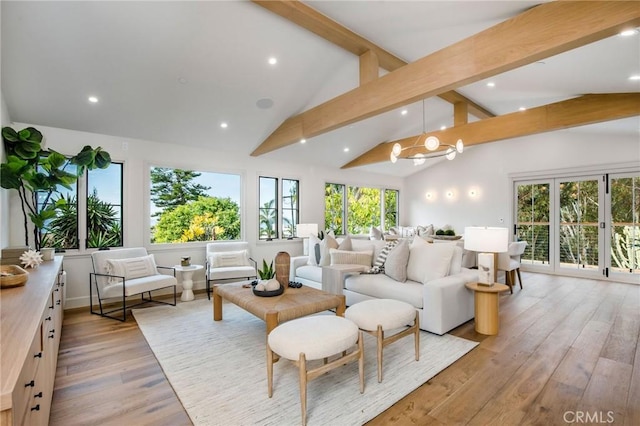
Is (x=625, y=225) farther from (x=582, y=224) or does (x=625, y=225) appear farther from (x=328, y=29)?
(x=328, y=29)

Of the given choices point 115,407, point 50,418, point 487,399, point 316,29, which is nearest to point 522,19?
point 316,29

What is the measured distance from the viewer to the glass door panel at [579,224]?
6.24 meters

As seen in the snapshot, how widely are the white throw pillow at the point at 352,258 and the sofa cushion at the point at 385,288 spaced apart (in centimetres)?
26

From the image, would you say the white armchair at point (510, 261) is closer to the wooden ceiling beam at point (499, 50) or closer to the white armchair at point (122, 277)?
the wooden ceiling beam at point (499, 50)

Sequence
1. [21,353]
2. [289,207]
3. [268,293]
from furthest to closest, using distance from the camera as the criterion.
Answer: [289,207], [268,293], [21,353]

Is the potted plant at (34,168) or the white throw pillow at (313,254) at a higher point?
the potted plant at (34,168)

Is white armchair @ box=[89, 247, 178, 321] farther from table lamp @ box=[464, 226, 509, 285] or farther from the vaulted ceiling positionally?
table lamp @ box=[464, 226, 509, 285]

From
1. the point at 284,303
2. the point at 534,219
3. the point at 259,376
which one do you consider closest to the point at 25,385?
the point at 259,376

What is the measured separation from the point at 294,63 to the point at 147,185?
3.04 m

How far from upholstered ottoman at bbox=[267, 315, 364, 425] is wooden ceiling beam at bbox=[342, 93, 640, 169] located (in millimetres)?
4416

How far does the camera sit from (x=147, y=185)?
489cm

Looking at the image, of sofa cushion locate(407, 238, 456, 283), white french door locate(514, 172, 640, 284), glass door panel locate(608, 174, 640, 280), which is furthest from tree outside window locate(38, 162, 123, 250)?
glass door panel locate(608, 174, 640, 280)

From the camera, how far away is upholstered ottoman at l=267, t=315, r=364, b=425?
1914 mm

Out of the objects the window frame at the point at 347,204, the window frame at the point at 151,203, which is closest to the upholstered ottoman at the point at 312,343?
the window frame at the point at 151,203
